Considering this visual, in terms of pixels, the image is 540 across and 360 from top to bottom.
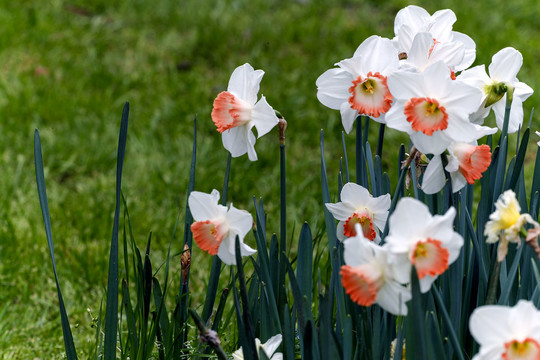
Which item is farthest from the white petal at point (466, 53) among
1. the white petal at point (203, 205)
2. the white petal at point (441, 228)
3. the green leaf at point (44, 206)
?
the green leaf at point (44, 206)

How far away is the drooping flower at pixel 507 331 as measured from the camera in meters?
0.89

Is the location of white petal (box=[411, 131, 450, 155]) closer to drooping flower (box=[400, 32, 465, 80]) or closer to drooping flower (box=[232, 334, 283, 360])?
drooping flower (box=[400, 32, 465, 80])

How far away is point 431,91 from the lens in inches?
43.3

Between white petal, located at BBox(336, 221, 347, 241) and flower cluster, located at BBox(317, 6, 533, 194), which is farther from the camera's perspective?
white petal, located at BBox(336, 221, 347, 241)

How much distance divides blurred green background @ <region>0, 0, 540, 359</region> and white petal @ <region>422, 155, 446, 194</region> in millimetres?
1045

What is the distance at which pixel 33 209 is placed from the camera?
2.91m

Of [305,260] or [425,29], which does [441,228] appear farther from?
[425,29]

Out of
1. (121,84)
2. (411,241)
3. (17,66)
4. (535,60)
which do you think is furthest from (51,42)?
(411,241)

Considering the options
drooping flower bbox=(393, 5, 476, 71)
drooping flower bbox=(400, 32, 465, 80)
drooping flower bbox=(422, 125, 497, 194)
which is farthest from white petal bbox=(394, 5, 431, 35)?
drooping flower bbox=(422, 125, 497, 194)

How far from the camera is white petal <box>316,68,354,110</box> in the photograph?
50.4 inches

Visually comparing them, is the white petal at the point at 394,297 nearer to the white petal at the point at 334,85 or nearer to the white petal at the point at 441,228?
the white petal at the point at 441,228

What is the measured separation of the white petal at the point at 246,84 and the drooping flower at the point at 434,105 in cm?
28

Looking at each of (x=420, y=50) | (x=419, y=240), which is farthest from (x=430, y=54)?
(x=419, y=240)

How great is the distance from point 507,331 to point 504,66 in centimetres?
60
